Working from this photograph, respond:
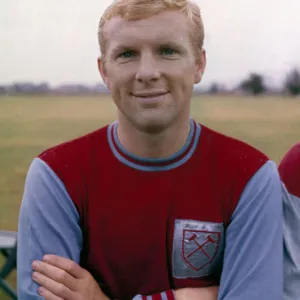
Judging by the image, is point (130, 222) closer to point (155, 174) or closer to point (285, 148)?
point (155, 174)

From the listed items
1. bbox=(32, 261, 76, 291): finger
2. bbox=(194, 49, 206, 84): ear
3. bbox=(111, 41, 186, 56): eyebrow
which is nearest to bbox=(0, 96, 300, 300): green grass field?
bbox=(194, 49, 206, 84): ear

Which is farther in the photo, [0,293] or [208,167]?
[0,293]

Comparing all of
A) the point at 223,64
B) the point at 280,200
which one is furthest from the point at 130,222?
the point at 223,64

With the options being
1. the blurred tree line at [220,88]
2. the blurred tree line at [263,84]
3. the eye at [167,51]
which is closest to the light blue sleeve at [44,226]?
the eye at [167,51]

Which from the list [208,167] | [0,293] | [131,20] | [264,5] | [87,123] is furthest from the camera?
[0,293]

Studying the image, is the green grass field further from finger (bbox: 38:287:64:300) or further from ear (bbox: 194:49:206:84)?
finger (bbox: 38:287:64:300)

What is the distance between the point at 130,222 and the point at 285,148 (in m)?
0.68

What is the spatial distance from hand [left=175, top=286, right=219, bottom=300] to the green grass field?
58cm

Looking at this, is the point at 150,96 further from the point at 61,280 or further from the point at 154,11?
the point at 61,280

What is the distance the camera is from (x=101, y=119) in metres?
1.60

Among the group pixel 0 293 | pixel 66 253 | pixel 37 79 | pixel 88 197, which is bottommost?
pixel 0 293

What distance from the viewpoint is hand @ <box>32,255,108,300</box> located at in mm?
1095

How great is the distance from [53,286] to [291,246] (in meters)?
0.57

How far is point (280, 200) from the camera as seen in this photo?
3.73 ft
